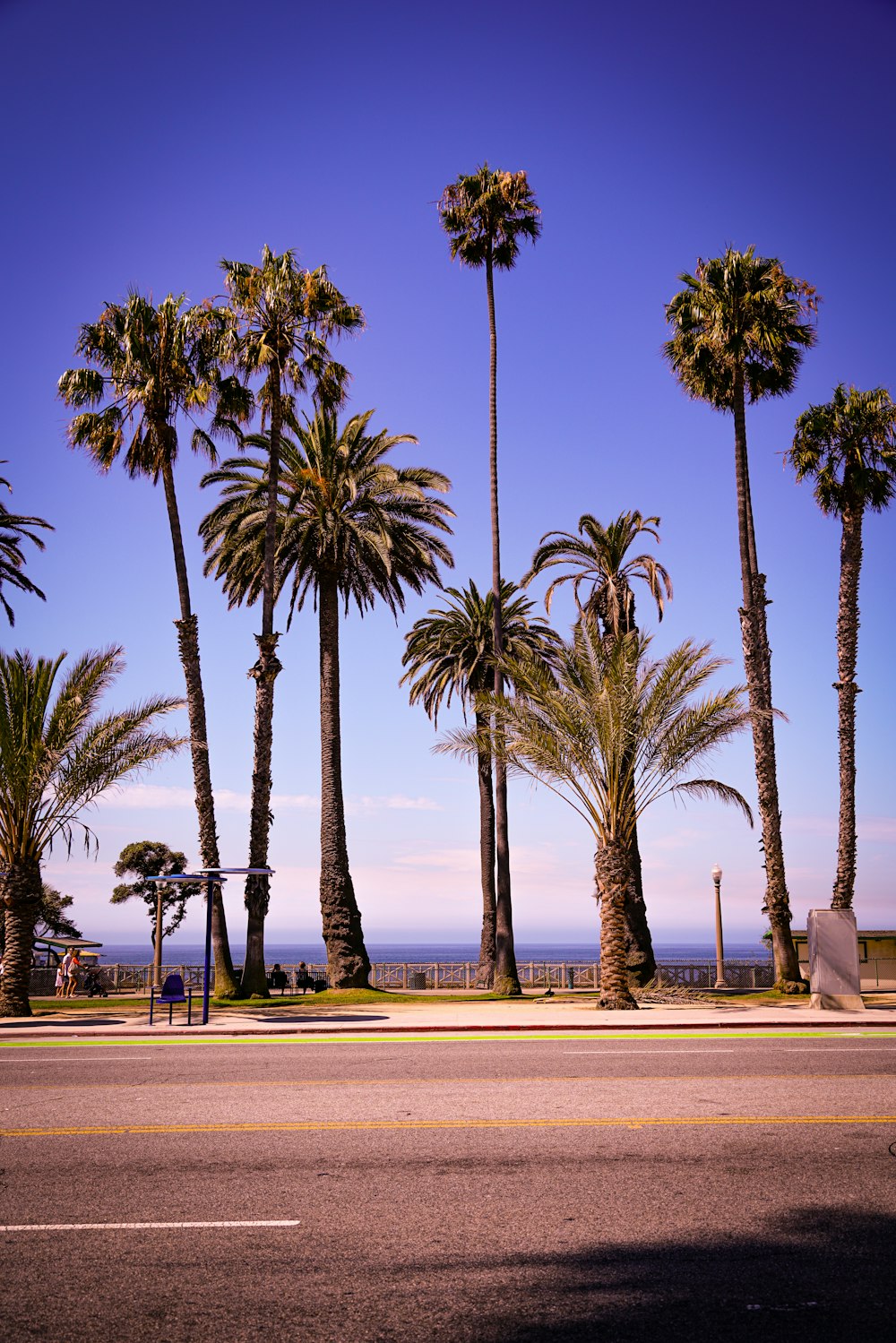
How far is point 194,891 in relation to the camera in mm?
59875

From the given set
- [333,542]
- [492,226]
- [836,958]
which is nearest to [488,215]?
[492,226]

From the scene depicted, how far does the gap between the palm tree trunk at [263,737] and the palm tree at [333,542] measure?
1.04m

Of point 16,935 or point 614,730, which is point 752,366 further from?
point 16,935

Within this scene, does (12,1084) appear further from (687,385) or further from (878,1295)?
(687,385)

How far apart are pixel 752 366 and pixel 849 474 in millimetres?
4336

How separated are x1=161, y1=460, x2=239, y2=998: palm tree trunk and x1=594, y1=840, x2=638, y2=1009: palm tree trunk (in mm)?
11165

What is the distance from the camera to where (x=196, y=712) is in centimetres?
3052

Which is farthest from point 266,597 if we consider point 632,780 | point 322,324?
point 632,780

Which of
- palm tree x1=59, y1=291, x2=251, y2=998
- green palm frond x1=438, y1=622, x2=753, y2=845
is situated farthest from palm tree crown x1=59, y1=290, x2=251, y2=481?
green palm frond x1=438, y1=622, x2=753, y2=845

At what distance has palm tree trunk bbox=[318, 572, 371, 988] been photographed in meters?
31.2

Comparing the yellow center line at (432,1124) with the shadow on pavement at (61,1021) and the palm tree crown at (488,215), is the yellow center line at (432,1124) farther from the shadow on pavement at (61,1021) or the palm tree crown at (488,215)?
the palm tree crown at (488,215)

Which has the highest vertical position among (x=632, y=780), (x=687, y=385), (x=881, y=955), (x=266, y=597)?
(x=687, y=385)

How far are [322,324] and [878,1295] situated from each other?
29834 mm

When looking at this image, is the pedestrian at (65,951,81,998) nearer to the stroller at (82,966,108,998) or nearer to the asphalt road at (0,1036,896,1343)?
the stroller at (82,966,108,998)
